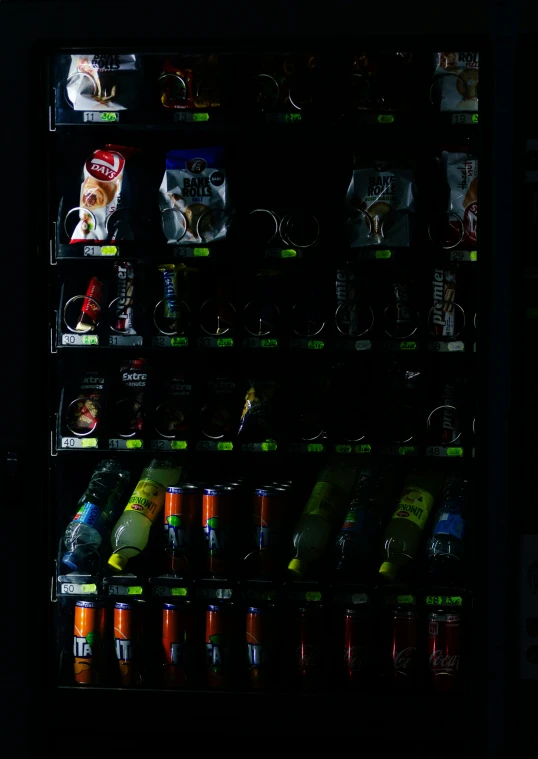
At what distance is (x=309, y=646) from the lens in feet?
7.10

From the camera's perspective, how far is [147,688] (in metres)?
2.02

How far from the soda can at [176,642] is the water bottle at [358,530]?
17.5 inches

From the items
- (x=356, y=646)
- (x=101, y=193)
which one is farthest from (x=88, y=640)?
(x=101, y=193)

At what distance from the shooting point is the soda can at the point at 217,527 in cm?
220

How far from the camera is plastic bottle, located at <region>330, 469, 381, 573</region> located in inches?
87.8

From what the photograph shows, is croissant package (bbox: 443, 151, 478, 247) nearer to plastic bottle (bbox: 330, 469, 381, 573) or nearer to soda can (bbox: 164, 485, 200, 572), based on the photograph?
plastic bottle (bbox: 330, 469, 381, 573)

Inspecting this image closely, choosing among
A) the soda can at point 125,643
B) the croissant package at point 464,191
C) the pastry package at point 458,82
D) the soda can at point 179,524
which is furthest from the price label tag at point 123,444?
the pastry package at point 458,82

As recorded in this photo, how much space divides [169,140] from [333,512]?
122 centimetres

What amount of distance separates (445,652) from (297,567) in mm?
446

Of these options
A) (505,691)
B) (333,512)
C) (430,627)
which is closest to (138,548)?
(333,512)

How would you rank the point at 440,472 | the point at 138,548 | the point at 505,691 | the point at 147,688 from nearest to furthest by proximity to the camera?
the point at 505,691, the point at 147,688, the point at 138,548, the point at 440,472

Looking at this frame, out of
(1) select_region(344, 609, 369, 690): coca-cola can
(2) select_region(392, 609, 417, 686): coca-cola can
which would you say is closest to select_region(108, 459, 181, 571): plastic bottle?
(1) select_region(344, 609, 369, 690): coca-cola can

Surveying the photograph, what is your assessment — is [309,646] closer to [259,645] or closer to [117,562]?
[259,645]

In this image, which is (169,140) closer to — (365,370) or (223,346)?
(223,346)
